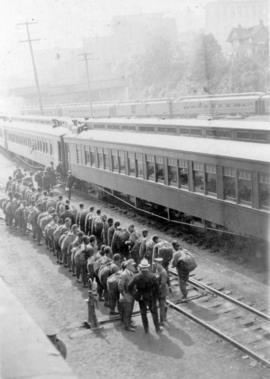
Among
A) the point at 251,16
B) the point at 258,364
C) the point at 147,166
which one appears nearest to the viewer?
the point at 258,364

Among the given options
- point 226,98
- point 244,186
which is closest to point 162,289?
point 244,186

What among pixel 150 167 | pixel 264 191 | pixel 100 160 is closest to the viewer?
pixel 264 191

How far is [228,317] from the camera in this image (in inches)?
380

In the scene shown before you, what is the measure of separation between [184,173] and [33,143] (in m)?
18.2

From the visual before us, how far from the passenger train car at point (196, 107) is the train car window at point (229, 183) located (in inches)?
244

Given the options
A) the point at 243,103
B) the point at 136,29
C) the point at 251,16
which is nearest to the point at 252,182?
the point at 243,103

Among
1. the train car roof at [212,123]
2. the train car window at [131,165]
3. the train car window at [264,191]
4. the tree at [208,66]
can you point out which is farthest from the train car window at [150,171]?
the tree at [208,66]

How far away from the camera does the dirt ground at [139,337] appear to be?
7.91m

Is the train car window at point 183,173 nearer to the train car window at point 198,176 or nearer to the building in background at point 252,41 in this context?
the train car window at point 198,176

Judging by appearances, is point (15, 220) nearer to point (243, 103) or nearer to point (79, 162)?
point (79, 162)

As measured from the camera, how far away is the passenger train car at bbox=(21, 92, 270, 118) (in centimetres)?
2670

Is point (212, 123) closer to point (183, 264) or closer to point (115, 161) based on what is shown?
point (115, 161)

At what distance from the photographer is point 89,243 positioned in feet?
38.7

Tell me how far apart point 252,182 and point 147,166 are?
5.59m
